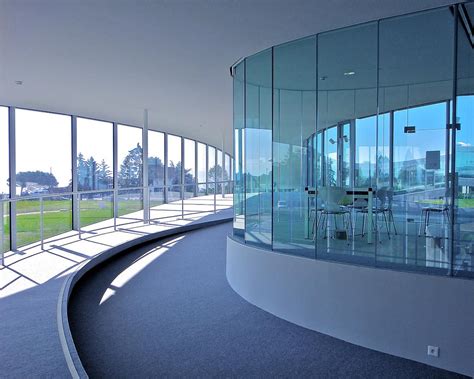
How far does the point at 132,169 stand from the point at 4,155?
3965 millimetres

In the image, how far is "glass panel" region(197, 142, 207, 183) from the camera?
600 inches

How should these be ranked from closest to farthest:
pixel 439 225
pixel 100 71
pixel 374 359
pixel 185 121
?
pixel 374 359 → pixel 439 225 → pixel 100 71 → pixel 185 121

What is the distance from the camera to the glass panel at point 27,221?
20.8 feet

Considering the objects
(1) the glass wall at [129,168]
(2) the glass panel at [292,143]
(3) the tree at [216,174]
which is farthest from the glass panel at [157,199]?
(2) the glass panel at [292,143]

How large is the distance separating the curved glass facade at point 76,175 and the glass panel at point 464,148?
15.3 ft

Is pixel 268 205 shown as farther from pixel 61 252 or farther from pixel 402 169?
pixel 61 252

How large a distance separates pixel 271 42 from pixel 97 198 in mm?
6234

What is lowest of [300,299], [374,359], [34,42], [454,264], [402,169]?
[374,359]

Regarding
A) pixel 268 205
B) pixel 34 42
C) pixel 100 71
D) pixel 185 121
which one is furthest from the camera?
pixel 185 121

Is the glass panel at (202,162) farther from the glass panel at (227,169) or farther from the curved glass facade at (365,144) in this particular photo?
the curved glass facade at (365,144)

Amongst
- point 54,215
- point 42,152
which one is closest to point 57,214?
point 54,215

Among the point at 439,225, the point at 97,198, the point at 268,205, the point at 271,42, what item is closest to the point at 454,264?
the point at 439,225

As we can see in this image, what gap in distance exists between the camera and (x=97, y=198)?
29.8ft

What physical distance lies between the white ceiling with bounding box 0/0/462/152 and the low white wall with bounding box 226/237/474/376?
6.91 ft
